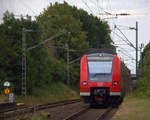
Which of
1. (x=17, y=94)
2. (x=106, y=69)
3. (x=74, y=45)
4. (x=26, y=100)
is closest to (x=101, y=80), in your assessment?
(x=106, y=69)

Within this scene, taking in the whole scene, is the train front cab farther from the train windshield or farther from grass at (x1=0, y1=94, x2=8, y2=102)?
grass at (x1=0, y1=94, x2=8, y2=102)

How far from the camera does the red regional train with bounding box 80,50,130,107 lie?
80.0 ft

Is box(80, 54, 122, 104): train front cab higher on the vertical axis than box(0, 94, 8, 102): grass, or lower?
higher

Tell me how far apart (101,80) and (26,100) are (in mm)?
15787

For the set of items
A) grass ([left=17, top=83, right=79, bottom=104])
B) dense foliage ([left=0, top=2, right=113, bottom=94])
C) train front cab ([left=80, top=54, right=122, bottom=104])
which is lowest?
grass ([left=17, top=83, right=79, bottom=104])

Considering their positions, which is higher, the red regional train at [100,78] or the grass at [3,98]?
the red regional train at [100,78]

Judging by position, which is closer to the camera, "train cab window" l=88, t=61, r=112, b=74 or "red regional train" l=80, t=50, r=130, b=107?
"red regional train" l=80, t=50, r=130, b=107

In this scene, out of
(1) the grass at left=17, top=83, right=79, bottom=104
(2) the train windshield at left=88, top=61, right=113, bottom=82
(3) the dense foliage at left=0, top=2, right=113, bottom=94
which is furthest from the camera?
(1) the grass at left=17, top=83, right=79, bottom=104

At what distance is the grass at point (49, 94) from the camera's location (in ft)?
135

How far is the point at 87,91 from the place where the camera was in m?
24.4

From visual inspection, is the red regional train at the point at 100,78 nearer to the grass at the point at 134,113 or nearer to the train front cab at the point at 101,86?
the train front cab at the point at 101,86

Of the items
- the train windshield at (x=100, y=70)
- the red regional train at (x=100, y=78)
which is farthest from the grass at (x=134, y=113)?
the train windshield at (x=100, y=70)

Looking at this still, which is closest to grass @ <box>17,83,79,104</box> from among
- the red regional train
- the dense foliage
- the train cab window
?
the dense foliage

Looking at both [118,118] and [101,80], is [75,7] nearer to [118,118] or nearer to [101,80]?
[101,80]
